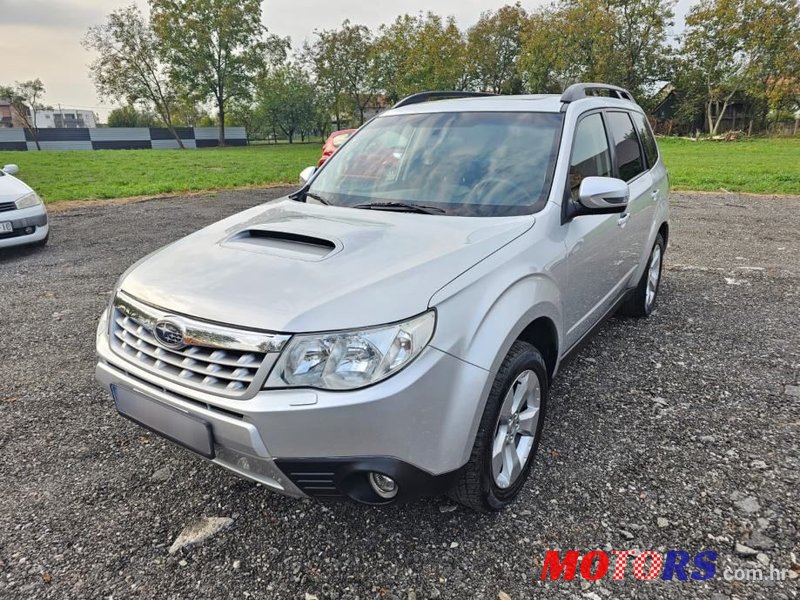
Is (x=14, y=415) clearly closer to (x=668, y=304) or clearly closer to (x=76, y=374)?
(x=76, y=374)

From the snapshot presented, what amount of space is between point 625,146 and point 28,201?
23.5ft

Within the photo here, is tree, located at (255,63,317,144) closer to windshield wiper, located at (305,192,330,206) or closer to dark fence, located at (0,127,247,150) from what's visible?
dark fence, located at (0,127,247,150)

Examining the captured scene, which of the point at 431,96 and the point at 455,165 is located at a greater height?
the point at 431,96

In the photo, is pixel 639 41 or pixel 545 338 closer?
pixel 545 338

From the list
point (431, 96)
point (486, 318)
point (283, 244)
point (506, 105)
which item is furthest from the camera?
point (431, 96)

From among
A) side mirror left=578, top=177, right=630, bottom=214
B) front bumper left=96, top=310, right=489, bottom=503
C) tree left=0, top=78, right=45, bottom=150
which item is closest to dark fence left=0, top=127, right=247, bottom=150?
tree left=0, top=78, right=45, bottom=150

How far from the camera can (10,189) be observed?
6812 mm

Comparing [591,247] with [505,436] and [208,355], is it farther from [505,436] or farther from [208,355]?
[208,355]

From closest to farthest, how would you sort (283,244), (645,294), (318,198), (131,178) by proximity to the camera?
(283,244) < (318,198) < (645,294) < (131,178)

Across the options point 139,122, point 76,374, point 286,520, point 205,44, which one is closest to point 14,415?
point 76,374

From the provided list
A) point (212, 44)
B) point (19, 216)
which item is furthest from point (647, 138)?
point (212, 44)

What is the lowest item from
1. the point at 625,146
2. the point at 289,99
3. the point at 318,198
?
the point at 318,198

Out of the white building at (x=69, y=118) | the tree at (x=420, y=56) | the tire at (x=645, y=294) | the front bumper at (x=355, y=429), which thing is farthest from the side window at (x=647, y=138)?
the white building at (x=69, y=118)

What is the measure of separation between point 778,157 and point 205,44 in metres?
39.2
